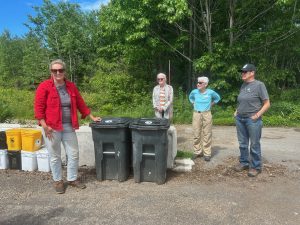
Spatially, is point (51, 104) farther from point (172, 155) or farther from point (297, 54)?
point (297, 54)

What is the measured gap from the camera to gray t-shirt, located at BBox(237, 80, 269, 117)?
5.38m

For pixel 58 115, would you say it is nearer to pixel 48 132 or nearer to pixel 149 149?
pixel 48 132

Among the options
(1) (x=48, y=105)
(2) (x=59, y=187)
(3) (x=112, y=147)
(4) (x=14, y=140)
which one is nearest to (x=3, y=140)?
(4) (x=14, y=140)

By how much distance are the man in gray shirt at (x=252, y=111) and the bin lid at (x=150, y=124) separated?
1.36 meters

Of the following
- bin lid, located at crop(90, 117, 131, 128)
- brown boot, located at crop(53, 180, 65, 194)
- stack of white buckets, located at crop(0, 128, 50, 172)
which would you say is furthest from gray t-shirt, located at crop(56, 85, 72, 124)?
stack of white buckets, located at crop(0, 128, 50, 172)

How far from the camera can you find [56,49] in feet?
81.5

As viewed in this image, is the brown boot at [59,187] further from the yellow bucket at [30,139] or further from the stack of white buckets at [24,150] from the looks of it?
the yellow bucket at [30,139]

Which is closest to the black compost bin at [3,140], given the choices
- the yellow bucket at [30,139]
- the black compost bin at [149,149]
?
the yellow bucket at [30,139]

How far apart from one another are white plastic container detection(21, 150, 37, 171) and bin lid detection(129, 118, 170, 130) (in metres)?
2.13

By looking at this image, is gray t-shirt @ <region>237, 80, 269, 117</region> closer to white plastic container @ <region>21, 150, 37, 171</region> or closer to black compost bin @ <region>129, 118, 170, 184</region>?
black compost bin @ <region>129, 118, 170, 184</region>

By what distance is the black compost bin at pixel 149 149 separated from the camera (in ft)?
17.3

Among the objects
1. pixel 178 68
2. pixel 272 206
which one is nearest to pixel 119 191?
pixel 272 206

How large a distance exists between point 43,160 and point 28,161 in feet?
0.97

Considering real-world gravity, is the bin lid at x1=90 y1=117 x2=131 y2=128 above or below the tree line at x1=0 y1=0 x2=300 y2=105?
below
